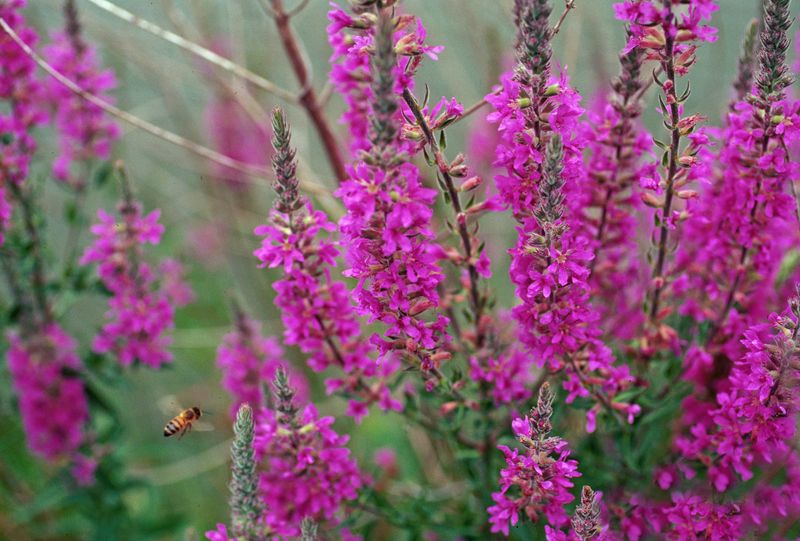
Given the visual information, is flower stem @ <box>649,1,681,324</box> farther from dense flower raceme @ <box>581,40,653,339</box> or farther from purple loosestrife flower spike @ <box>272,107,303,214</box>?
purple loosestrife flower spike @ <box>272,107,303,214</box>

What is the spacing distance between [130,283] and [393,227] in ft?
2.53

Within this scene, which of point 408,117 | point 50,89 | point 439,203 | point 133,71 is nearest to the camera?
point 408,117

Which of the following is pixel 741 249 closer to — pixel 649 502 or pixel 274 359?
pixel 649 502

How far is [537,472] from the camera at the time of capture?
2.96 feet

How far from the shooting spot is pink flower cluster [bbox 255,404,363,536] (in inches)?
41.2

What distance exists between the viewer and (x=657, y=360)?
122 cm

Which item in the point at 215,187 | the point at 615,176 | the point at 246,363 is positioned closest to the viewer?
the point at 615,176

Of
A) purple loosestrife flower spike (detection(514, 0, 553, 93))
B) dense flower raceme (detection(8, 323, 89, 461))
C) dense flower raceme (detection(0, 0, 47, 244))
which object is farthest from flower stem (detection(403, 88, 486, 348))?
dense flower raceme (detection(8, 323, 89, 461))

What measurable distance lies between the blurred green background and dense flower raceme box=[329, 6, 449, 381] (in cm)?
73

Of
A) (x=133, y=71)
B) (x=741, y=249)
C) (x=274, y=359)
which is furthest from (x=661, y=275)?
(x=133, y=71)

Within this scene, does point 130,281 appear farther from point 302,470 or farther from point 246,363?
point 302,470

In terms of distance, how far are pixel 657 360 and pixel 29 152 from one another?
3.95 feet

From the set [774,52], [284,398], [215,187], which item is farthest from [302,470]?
[215,187]

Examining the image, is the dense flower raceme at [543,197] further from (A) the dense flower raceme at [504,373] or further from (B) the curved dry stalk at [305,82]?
(B) the curved dry stalk at [305,82]
